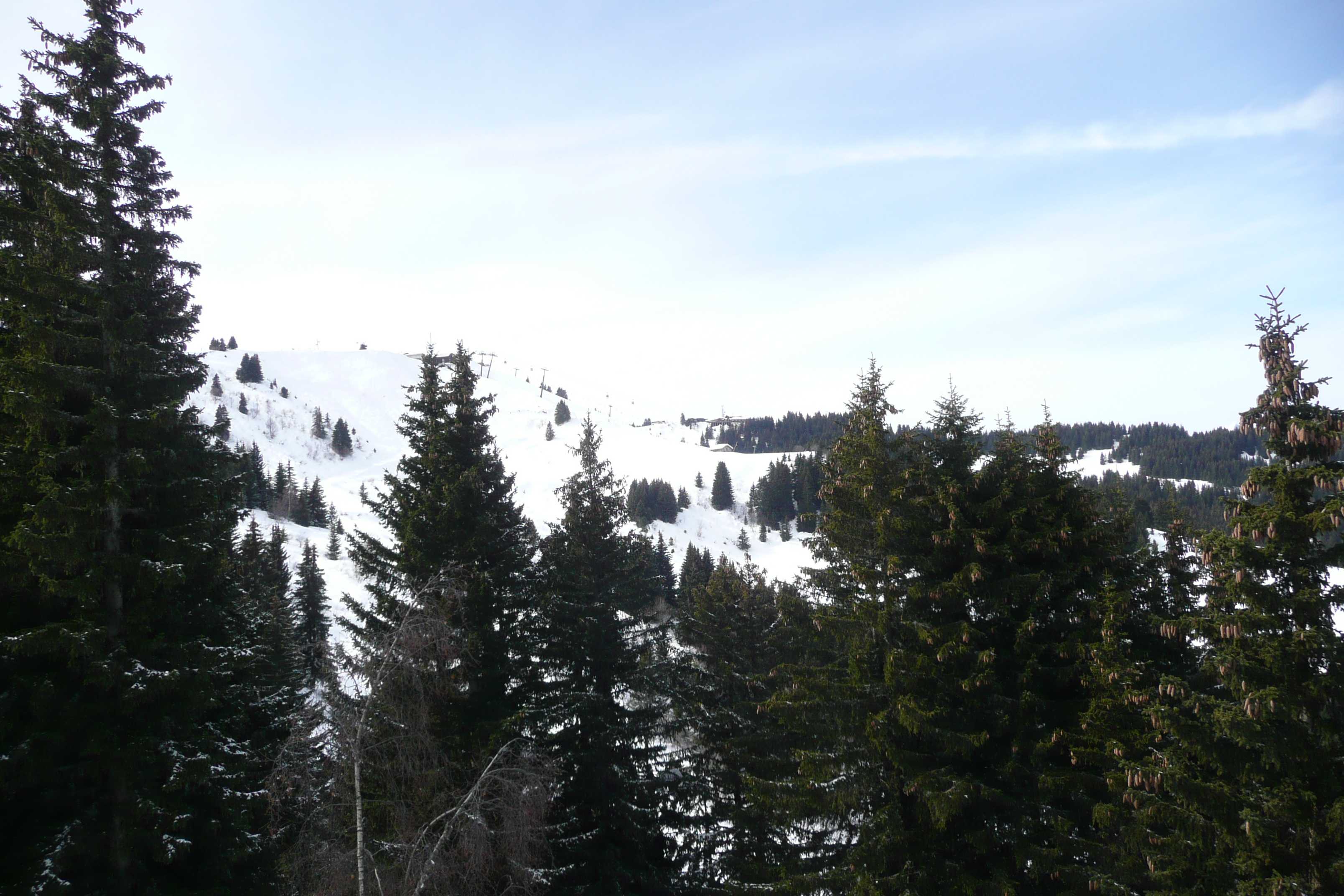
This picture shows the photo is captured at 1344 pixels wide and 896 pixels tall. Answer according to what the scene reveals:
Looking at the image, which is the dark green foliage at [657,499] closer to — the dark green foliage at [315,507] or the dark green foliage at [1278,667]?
the dark green foliage at [315,507]

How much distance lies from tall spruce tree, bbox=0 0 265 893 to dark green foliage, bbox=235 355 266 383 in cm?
15793

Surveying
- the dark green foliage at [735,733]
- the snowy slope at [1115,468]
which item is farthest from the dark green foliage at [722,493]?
the dark green foliage at [735,733]

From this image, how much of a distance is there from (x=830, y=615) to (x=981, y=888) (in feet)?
17.4

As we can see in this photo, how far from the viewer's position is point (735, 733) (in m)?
19.6

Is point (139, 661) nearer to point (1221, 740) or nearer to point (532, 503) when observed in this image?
point (1221, 740)

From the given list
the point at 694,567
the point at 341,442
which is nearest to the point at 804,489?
the point at 694,567

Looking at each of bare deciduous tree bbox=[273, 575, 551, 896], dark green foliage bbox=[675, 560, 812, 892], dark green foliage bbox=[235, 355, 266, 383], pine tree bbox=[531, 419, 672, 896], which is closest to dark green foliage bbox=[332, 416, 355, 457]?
dark green foliage bbox=[235, 355, 266, 383]

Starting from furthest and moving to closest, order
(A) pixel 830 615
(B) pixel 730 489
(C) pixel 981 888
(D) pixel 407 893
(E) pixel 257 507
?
(B) pixel 730 489, (E) pixel 257 507, (A) pixel 830 615, (C) pixel 981 888, (D) pixel 407 893

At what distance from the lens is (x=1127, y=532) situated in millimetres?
14578

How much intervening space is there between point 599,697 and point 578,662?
4.15 ft

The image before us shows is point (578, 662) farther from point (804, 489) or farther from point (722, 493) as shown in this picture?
point (722, 493)

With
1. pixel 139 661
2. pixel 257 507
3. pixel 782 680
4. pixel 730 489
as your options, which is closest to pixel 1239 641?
pixel 782 680

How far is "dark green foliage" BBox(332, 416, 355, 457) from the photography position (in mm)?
129625

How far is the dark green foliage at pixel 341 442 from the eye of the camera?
425ft
